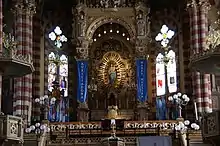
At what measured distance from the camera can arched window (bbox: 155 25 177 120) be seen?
34469 millimetres

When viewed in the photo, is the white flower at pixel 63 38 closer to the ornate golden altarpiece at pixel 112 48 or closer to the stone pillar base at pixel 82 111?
the ornate golden altarpiece at pixel 112 48

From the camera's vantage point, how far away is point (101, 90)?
34.3 meters

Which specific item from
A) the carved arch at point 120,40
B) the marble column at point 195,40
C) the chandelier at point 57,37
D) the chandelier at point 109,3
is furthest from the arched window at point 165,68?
the chandelier at point 57,37

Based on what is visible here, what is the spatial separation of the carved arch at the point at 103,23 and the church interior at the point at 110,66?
0.06 m

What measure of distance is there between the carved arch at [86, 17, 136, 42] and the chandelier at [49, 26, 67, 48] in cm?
285

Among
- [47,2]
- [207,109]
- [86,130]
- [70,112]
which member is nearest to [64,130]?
[86,130]

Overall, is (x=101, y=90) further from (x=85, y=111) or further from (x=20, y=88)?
(x=20, y=88)

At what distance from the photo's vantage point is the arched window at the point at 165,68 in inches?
1357

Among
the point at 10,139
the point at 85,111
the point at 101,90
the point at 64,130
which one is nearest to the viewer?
the point at 10,139

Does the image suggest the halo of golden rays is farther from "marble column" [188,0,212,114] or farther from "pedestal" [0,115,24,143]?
"pedestal" [0,115,24,143]

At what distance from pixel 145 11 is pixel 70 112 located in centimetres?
749

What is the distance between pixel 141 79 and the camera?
107ft

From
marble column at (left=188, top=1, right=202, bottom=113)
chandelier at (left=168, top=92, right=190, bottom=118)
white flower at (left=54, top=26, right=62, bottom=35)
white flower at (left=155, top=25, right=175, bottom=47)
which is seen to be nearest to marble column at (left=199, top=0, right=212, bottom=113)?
marble column at (left=188, top=1, right=202, bottom=113)

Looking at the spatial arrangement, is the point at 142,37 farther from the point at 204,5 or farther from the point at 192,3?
the point at 204,5
